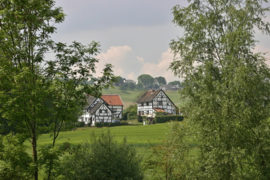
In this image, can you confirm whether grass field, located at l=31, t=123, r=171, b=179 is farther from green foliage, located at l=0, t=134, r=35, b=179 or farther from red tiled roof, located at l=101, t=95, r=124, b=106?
red tiled roof, located at l=101, t=95, r=124, b=106

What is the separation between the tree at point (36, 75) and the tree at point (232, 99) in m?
5.23

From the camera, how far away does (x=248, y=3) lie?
1705 cm

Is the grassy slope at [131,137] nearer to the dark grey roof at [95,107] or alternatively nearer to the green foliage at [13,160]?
the green foliage at [13,160]

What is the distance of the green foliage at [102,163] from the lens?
12.8 m

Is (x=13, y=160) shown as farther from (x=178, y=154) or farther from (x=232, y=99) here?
(x=232, y=99)

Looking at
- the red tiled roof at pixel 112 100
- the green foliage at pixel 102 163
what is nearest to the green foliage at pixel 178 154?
the green foliage at pixel 102 163

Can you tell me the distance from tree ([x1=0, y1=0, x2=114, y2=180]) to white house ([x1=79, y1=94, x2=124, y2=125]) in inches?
2452

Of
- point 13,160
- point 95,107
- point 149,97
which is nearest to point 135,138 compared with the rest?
point 13,160

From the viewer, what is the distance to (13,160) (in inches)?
458

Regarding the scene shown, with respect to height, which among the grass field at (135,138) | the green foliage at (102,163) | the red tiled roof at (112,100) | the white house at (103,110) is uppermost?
the red tiled roof at (112,100)

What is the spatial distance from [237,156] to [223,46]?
22.9 feet

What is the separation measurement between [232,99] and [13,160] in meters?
9.86

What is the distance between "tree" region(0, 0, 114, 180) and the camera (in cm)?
1143

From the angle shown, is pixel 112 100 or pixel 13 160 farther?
pixel 112 100
